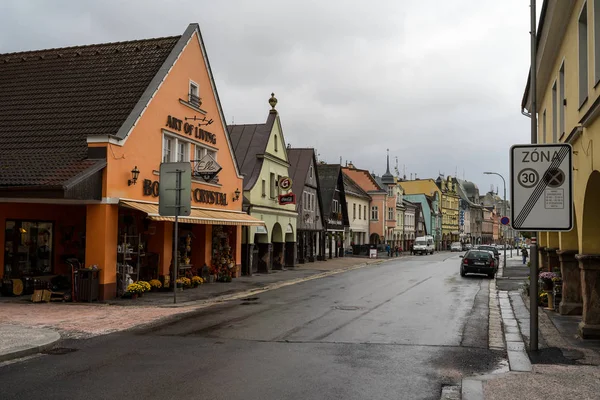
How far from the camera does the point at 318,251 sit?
154ft

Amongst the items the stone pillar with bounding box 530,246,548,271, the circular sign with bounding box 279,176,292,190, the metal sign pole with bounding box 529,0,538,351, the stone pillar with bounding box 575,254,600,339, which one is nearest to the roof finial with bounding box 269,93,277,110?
the circular sign with bounding box 279,176,292,190

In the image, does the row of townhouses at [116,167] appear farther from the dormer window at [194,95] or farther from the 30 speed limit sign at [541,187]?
the 30 speed limit sign at [541,187]

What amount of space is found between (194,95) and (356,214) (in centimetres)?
4229

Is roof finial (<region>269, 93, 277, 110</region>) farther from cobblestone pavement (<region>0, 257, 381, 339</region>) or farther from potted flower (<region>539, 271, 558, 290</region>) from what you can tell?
potted flower (<region>539, 271, 558, 290</region>)

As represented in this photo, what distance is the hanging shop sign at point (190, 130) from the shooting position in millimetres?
20783

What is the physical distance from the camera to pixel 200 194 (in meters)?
23.2

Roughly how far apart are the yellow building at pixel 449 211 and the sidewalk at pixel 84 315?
3784 inches

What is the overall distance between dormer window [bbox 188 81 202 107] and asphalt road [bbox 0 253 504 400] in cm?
991

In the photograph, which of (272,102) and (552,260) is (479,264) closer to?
(552,260)

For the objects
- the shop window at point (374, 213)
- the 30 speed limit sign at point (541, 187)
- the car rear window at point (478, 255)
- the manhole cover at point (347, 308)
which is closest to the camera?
the 30 speed limit sign at point (541, 187)

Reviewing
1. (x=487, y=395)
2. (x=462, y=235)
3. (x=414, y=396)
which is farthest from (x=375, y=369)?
(x=462, y=235)

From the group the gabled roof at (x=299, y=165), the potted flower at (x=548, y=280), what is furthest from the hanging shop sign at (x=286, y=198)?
the potted flower at (x=548, y=280)

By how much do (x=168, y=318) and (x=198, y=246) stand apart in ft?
33.1

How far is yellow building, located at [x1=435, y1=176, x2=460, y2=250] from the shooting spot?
4414 inches
